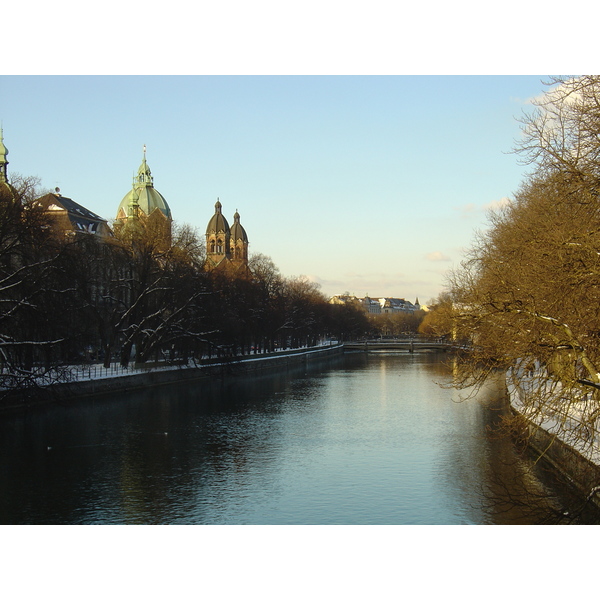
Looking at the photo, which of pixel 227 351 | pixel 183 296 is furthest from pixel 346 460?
pixel 227 351

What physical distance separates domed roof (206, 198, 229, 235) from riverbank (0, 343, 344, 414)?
62.2m

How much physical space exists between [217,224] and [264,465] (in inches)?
4268

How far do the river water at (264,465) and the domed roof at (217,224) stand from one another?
92220 millimetres

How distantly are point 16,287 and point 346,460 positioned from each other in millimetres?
13753

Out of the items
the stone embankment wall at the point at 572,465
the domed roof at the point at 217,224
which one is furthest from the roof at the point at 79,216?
the stone embankment wall at the point at 572,465

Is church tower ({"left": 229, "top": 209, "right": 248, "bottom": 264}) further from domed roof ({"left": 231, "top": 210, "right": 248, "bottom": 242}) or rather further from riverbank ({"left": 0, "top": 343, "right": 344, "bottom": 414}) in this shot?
riverbank ({"left": 0, "top": 343, "right": 344, "bottom": 414})

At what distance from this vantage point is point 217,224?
421 ft

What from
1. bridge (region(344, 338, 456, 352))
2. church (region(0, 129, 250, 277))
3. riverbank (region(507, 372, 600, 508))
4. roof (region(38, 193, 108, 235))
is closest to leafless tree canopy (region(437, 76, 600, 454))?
riverbank (region(507, 372, 600, 508))

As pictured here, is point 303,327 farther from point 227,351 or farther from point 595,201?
point 595,201

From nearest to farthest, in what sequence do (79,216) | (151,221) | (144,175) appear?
(151,221) < (79,216) < (144,175)

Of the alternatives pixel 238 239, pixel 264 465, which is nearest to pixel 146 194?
pixel 238 239

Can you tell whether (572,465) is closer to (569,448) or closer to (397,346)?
(569,448)

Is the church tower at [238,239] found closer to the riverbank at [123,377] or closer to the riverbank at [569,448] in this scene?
the riverbank at [123,377]

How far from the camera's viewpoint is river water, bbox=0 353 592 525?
1719 cm
